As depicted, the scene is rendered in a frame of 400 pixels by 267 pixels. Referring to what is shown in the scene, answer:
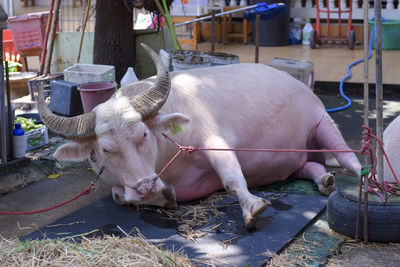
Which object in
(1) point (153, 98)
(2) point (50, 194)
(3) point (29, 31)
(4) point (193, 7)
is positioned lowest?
(2) point (50, 194)

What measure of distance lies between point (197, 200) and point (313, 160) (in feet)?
4.83

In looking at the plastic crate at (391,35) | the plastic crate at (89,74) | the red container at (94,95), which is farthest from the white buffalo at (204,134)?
the plastic crate at (391,35)

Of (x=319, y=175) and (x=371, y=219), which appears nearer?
(x=371, y=219)

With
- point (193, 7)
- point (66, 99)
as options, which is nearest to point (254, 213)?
point (66, 99)

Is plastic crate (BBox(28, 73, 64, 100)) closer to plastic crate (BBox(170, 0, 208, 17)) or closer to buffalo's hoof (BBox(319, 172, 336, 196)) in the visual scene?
buffalo's hoof (BBox(319, 172, 336, 196))

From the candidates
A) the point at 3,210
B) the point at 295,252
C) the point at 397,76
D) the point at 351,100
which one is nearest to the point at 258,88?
the point at 295,252

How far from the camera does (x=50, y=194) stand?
5.23 m

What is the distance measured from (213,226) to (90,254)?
1156mm

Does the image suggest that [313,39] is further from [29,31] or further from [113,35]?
[29,31]

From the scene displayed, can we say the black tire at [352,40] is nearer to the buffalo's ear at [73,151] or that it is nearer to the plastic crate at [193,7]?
the plastic crate at [193,7]

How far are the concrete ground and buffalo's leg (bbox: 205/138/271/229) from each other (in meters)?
0.39

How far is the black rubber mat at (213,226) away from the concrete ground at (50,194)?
0.24 m

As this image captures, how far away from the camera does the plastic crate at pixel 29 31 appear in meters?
9.80

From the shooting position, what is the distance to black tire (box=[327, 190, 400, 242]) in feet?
12.1
